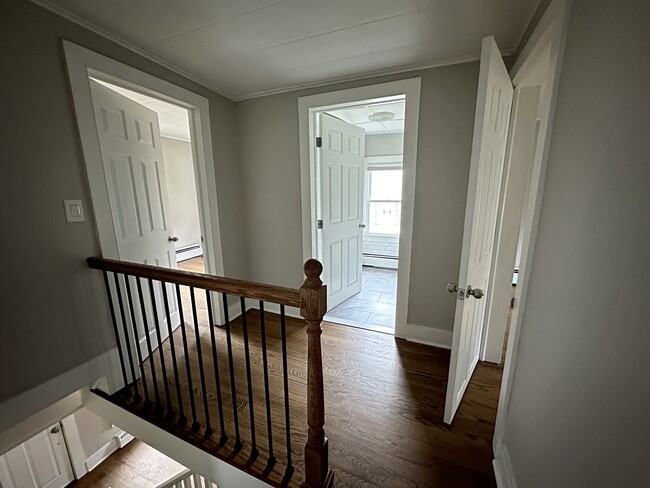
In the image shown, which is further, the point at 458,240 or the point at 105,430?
the point at 105,430

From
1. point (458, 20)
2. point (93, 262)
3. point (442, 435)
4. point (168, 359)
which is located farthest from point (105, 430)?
point (458, 20)

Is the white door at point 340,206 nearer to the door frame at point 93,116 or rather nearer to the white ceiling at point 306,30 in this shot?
the white ceiling at point 306,30

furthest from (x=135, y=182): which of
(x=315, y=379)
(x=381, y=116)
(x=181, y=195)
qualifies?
(x=181, y=195)

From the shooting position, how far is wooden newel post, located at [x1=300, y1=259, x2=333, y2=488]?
37.6 inches

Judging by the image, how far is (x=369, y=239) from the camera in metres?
4.85

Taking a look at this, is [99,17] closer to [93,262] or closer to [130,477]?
[93,262]

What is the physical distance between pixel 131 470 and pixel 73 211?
2209 millimetres

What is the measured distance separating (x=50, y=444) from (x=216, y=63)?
3.22 meters

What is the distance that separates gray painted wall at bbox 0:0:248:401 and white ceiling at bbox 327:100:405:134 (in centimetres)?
185

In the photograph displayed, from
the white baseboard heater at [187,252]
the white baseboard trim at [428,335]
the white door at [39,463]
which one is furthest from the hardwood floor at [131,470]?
the white baseboard heater at [187,252]

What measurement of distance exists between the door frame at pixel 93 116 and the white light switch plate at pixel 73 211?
0.21 ft

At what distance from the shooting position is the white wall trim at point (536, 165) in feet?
3.16

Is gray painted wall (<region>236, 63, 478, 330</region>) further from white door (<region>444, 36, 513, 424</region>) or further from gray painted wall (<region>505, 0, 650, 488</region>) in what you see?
gray painted wall (<region>505, 0, 650, 488</region>)

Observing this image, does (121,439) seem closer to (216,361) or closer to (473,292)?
(216,361)
